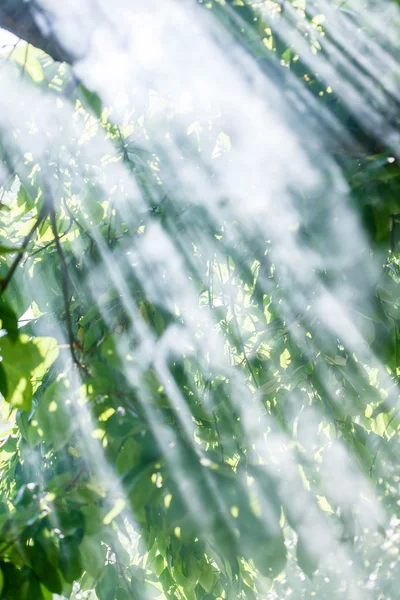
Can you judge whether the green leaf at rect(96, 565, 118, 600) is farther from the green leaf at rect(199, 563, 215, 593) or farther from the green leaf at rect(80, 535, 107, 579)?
the green leaf at rect(80, 535, 107, 579)

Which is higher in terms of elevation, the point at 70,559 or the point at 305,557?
the point at 305,557

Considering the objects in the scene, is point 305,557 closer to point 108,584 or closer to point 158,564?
point 108,584

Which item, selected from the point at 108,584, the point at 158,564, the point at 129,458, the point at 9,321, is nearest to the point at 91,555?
the point at 129,458

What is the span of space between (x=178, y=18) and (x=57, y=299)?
899 mm

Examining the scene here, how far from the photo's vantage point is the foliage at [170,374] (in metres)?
0.68

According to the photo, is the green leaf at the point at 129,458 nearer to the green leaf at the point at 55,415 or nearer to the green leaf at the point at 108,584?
the green leaf at the point at 55,415

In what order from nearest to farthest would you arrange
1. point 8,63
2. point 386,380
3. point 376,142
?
1. point 376,142
2. point 8,63
3. point 386,380

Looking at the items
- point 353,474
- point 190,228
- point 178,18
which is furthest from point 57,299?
point 353,474

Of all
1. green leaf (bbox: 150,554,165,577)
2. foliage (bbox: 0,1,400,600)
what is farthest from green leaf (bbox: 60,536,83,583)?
green leaf (bbox: 150,554,165,577)

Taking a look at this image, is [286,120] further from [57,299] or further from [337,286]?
[57,299]

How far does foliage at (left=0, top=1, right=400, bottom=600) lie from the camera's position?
0.68 meters

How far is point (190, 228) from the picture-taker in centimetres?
143

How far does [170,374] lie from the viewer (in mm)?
1520

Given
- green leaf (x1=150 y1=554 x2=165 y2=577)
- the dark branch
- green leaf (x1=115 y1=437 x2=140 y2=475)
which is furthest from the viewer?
green leaf (x1=150 y1=554 x2=165 y2=577)
